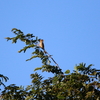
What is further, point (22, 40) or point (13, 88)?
point (22, 40)

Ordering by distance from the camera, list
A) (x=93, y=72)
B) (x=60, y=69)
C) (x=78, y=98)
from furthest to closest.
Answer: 1. (x=60, y=69)
2. (x=93, y=72)
3. (x=78, y=98)

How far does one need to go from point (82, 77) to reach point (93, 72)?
0.18 m

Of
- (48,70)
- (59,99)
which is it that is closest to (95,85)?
(59,99)

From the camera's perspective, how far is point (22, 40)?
189 inches

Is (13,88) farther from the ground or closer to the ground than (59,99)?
farther from the ground

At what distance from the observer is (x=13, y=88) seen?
173 inches

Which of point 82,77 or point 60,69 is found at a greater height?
point 60,69

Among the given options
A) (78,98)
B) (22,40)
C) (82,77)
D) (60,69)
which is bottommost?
(78,98)

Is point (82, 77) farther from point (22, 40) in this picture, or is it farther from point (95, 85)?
point (22, 40)

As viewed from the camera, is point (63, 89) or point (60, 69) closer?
point (63, 89)

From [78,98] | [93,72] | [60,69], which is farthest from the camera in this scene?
[60,69]

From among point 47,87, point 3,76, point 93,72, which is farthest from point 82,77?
point 3,76

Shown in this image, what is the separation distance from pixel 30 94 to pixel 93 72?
2.88 feet

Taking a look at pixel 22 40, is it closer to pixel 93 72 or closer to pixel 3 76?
pixel 3 76
